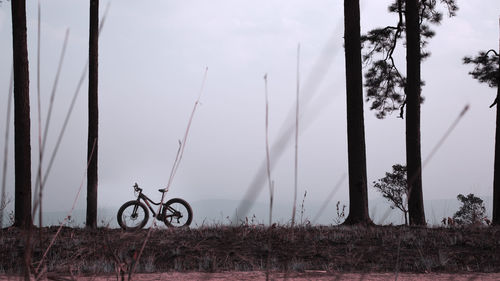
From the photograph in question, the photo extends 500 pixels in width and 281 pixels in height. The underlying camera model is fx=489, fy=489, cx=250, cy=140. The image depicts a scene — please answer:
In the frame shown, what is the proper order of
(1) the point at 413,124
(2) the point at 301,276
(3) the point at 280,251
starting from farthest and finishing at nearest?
(1) the point at 413,124, (3) the point at 280,251, (2) the point at 301,276

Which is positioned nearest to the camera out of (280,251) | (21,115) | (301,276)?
(301,276)

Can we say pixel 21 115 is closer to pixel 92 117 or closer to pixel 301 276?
pixel 92 117

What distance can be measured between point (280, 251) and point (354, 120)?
4939 millimetres

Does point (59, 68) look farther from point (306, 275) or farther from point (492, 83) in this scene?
point (492, 83)

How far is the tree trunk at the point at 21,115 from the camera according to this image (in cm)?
1072

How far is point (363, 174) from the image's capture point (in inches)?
424

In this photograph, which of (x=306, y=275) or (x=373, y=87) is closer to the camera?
(x=306, y=275)

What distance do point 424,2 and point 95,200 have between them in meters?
11.0

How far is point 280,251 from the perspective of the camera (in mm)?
6742

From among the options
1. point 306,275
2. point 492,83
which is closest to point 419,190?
point 492,83

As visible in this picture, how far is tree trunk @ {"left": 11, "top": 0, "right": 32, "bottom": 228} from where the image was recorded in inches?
422

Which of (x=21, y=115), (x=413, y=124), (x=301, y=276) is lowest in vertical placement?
(x=301, y=276)

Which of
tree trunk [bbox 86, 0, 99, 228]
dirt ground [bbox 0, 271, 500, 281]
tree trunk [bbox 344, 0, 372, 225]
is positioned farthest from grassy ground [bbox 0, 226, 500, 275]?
tree trunk [bbox 86, 0, 99, 228]

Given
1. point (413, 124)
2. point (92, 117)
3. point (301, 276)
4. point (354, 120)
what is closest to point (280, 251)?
point (301, 276)
